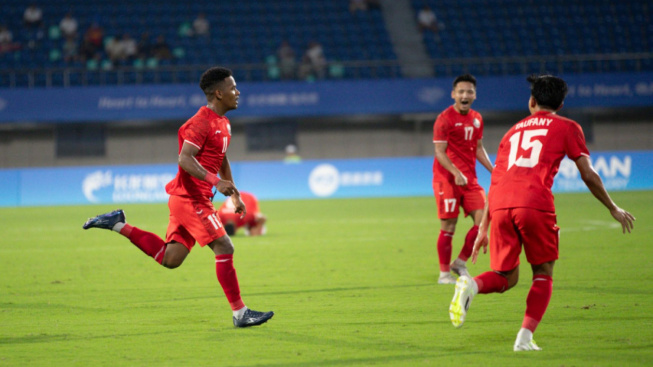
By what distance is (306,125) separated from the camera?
30.7 m

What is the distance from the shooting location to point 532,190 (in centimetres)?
527

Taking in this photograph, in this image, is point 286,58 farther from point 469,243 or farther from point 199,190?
point 199,190

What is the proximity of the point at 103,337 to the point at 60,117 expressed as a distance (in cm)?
2300

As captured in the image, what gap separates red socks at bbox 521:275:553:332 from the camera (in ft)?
17.3

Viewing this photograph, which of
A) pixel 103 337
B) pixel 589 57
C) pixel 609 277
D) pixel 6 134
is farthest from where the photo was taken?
pixel 6 134

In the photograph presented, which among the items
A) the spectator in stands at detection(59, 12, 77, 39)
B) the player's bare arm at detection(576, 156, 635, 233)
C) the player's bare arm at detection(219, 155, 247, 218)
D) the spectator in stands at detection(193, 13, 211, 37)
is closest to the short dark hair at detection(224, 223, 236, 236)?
the player's bare arm at detection(219, 155, 247, 218)

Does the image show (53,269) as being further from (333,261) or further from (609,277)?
(609,277)

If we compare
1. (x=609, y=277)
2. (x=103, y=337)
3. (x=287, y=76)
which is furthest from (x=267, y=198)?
→ (x=103, y=337)

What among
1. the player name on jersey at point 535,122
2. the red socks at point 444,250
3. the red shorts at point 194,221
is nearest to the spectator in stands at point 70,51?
the red socks at point 444,250

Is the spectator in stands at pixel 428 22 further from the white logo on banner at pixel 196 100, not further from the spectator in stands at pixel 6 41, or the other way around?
the spectator in stands at pixel 6 41

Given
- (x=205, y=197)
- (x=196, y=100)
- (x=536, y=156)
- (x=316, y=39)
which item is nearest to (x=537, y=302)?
(x=536, y=156)

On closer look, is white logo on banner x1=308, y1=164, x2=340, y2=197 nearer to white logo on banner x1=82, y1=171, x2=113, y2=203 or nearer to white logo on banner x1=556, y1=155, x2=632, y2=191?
white logo on banner x1=82, y1=171, x2=113, y2=203

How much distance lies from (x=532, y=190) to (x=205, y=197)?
2738 millimetres

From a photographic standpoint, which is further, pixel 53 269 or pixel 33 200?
pixel 33 200
